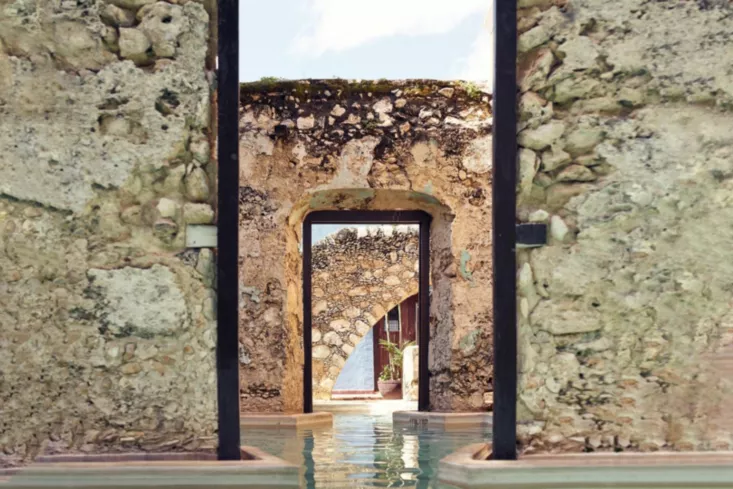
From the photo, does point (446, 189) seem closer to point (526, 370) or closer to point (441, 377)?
point (441, 377)

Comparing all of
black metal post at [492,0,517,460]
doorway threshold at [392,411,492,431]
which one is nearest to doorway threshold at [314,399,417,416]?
doorway threshold at [392,411,492,431]

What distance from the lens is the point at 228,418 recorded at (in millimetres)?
2664

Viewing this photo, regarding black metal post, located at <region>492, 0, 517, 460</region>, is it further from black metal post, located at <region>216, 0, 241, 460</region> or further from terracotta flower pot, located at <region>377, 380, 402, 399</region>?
terracotta flower pot, located at <region>377, 380, 402, 399</region>

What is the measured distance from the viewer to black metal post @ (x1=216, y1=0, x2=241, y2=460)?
2.67 metres

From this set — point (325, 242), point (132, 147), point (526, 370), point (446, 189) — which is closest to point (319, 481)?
point (526, 370)

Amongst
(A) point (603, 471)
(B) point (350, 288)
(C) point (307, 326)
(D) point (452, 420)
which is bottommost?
(D) point (452, 420)

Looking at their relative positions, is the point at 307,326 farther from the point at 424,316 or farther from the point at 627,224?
the point at 627,224

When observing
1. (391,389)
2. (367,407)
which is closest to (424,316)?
(367,407)

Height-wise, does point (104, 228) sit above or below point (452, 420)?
above

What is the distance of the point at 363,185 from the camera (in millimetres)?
5824

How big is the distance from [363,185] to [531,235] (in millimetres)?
3165

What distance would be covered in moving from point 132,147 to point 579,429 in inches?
64.9

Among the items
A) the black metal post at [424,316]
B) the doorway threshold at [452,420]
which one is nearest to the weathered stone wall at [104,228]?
the doorway threshold at [452,420]

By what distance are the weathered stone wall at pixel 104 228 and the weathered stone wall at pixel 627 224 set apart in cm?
106
